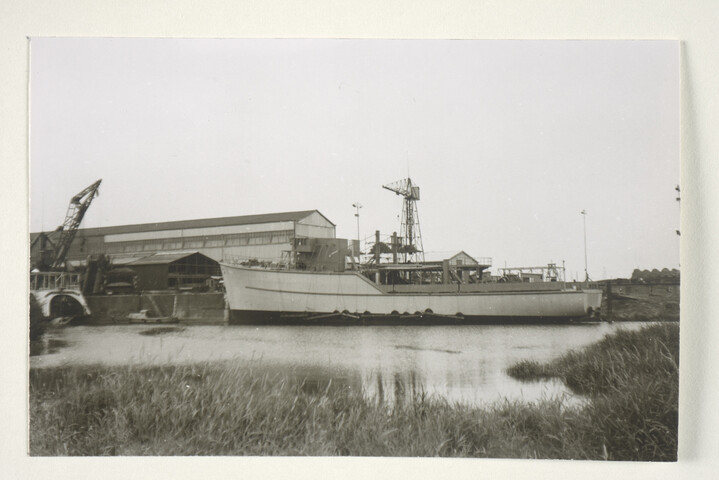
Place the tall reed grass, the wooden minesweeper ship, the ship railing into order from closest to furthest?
the tall reed grass
the ship railing
the wooden minesweeper ship

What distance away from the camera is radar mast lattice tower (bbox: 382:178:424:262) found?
2.40 meters

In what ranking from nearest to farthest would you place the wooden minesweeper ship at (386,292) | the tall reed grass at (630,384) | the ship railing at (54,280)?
1. the tall reed grass at (630,384)
2. the ship railing at (54,280)
3. the wooden minesweeper ship at (386,292)

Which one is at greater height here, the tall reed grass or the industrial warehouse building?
the industrial warehouse building

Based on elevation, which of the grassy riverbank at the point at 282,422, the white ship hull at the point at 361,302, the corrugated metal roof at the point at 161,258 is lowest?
the grassy riverbank at the point at 282,422

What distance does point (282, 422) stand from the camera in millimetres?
2354

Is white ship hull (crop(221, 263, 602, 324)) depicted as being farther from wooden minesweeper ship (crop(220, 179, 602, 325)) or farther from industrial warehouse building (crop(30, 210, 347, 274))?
industrial warehouse building (crop(30, 210, 347, 274))

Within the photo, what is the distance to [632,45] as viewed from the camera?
2354 mm

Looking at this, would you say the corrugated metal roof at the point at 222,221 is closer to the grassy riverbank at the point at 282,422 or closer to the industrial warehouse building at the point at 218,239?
the industrial warehouse building at the point at 218,239

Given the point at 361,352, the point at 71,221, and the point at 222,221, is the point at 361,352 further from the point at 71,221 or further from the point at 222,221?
the point at 71,221

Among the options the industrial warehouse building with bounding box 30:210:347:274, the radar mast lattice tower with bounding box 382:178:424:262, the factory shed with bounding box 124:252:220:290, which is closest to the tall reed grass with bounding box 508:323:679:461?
the radar mast lattice tower with bounding box 382:178:424:262

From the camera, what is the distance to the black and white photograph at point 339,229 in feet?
7.69

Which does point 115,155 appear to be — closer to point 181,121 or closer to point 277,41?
point 181,121

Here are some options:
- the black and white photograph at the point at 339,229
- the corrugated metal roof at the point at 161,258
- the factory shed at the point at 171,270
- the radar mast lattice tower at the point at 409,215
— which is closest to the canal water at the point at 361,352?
the black and white photograph at the point at 339,229

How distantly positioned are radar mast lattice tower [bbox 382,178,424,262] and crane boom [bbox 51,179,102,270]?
1423mm
